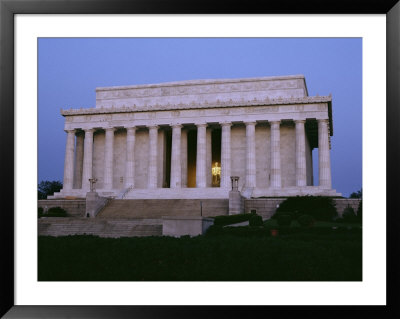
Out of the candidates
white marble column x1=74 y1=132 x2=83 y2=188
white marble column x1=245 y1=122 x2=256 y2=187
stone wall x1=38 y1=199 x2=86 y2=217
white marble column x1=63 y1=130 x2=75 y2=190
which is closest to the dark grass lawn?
stone wall x1=38 y1=199 x2=86 y2=217

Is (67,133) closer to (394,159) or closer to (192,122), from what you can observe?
(192,122)

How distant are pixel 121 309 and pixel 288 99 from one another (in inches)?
1863

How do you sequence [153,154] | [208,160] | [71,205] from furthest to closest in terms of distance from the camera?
[153,154]
[208,160]
[71,205]

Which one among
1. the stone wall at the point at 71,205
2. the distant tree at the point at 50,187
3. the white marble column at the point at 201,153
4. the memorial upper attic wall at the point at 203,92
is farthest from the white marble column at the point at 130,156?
the distant tree at the point at 50,187

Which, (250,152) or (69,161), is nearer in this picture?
(250,152)

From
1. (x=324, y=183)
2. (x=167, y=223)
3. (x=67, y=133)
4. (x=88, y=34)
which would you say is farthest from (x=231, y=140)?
(x=88, y=34)

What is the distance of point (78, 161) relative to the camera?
6644 cm

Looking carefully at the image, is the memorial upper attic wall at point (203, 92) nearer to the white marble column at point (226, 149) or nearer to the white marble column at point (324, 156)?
the white marble column at point (226, 149)

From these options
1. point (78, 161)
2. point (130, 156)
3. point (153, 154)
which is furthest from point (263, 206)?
point (78, 161)

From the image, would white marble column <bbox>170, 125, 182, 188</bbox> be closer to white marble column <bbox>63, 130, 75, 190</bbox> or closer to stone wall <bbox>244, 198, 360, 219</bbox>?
white marble column <bbox>63, 130, 75, 190</bbox>

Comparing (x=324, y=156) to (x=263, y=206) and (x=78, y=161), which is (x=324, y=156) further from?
(x=78, y=161)

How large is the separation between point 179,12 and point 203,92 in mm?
50602

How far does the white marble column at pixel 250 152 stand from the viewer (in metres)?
59.0

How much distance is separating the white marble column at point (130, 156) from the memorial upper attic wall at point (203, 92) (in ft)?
14.3
